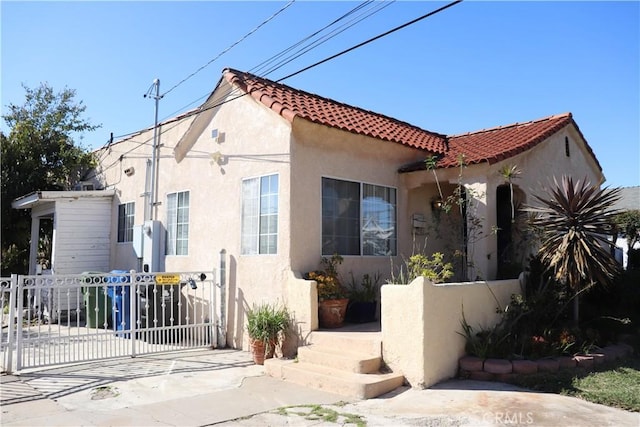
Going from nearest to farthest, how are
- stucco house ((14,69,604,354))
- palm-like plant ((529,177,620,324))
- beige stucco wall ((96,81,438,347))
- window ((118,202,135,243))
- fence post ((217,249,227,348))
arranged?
palm-like plant ((529,177,620,324)) < beige stucco wall ((96,81,438,347)) < stucco house ((14,69,604,354)) < fence post ((217,249,227,348)) < window ((118,202,135,243))

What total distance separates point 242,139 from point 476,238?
4936mm

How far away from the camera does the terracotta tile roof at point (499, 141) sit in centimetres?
967

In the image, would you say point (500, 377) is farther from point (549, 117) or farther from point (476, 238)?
A: point (549, 117)

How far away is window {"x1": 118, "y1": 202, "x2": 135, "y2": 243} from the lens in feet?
44.0

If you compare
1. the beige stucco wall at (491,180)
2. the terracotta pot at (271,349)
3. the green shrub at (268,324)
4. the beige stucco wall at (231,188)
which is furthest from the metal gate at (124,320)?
the beige stucco wall at (491,180)

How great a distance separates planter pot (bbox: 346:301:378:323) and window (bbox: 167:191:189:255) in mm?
4207

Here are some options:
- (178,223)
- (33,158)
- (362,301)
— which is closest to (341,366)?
(362,301)

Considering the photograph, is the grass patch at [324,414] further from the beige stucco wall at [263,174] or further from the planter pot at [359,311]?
the planter pot at [359,311]

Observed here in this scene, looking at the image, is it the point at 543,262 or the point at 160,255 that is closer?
the point at 543,262

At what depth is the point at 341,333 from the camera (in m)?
7.75

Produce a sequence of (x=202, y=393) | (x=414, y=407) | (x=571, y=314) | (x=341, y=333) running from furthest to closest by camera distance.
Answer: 1. (x=571, y=314)
2. (x=341, y=333)
3. (x=202, y=393)
4. (x=414, y=407)

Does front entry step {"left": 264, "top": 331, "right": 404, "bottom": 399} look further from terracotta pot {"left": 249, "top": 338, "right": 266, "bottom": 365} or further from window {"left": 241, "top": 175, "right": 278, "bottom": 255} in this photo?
window {"left": 241, "top": 175, "right": 278, "bottom": 255}

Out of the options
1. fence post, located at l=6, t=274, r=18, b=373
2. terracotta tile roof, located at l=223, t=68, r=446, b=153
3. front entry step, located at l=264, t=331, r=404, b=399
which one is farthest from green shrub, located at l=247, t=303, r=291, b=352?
fence post, located at l=6, t=274, r=18, b=373

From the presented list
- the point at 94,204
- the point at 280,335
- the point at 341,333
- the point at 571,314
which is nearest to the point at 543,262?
the point at 571,314
